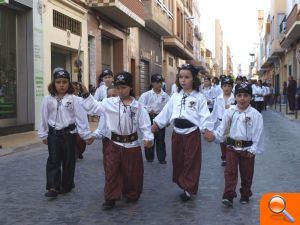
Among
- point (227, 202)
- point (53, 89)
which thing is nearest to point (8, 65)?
point (53, 89)

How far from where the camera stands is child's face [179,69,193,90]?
6.56m

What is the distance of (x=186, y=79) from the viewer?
657cm

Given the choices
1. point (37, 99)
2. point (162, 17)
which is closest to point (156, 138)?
point (37, 99)

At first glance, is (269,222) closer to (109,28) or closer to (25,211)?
(25,211)

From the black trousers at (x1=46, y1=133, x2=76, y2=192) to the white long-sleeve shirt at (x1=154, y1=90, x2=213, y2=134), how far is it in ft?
3.84

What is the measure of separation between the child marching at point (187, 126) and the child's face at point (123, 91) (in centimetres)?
A: 60

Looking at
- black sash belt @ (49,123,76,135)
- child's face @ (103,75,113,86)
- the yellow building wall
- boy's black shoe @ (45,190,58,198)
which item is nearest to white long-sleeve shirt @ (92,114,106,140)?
black sash belt @ (49,123,76,135)

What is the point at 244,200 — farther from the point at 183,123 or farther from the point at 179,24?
the point at 179,24

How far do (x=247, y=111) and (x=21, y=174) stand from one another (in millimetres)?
4066

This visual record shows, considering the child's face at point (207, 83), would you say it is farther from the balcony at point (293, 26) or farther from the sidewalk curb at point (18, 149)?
the balcony at point (293, 26)

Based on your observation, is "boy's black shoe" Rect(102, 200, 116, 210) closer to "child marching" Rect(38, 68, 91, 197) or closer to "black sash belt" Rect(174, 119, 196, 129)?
"child marching" Rect(38, 68, 91, 197)

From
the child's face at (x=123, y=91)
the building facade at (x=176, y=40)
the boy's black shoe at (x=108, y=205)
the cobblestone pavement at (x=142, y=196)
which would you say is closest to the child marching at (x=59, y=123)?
the cobblestone pavement at (x=142, y=196)

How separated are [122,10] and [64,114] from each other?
15801 millimetres

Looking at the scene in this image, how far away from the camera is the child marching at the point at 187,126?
644 cm
